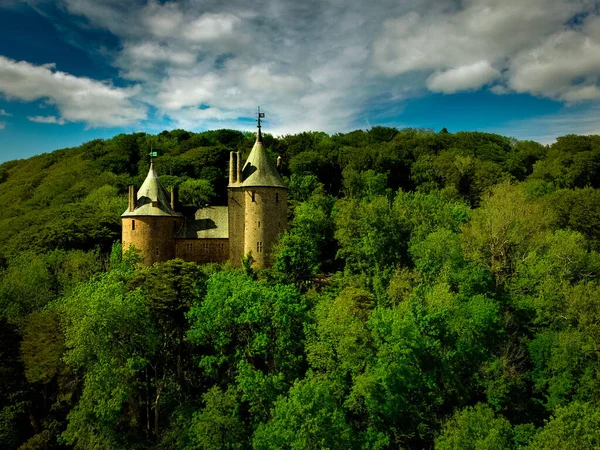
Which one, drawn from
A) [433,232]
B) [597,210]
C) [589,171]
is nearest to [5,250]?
[433,232]

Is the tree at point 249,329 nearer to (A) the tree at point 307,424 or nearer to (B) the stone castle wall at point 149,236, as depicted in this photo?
(A) the tree at point 307,424

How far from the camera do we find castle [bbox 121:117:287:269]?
123ft

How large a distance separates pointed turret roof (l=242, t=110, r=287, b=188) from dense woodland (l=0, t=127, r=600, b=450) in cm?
438

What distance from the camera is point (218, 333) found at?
1129 inches

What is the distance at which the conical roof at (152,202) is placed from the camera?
38.8 m

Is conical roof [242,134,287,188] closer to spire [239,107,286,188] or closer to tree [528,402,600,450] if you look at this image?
spire [239,107,286,188]

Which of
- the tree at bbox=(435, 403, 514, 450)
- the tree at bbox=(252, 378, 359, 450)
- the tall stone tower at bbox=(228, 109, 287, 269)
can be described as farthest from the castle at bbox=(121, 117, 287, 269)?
the tree at bbox=(435, 403, 514, 450)

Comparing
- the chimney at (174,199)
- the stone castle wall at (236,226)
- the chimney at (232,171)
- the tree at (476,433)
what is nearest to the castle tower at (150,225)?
the chimney at (174,199)

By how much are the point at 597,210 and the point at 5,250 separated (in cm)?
5569

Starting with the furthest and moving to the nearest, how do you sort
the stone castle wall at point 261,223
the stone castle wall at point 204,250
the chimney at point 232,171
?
the stone castle wall at point 204,250, the chimney at point 232,171, the stone castle wall at point 261,223

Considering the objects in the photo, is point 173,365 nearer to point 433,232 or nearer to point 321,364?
point 321,364

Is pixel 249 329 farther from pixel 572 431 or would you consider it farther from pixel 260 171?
pixel 572 431

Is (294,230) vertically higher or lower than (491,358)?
higher

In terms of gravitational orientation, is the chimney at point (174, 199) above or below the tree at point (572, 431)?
above
